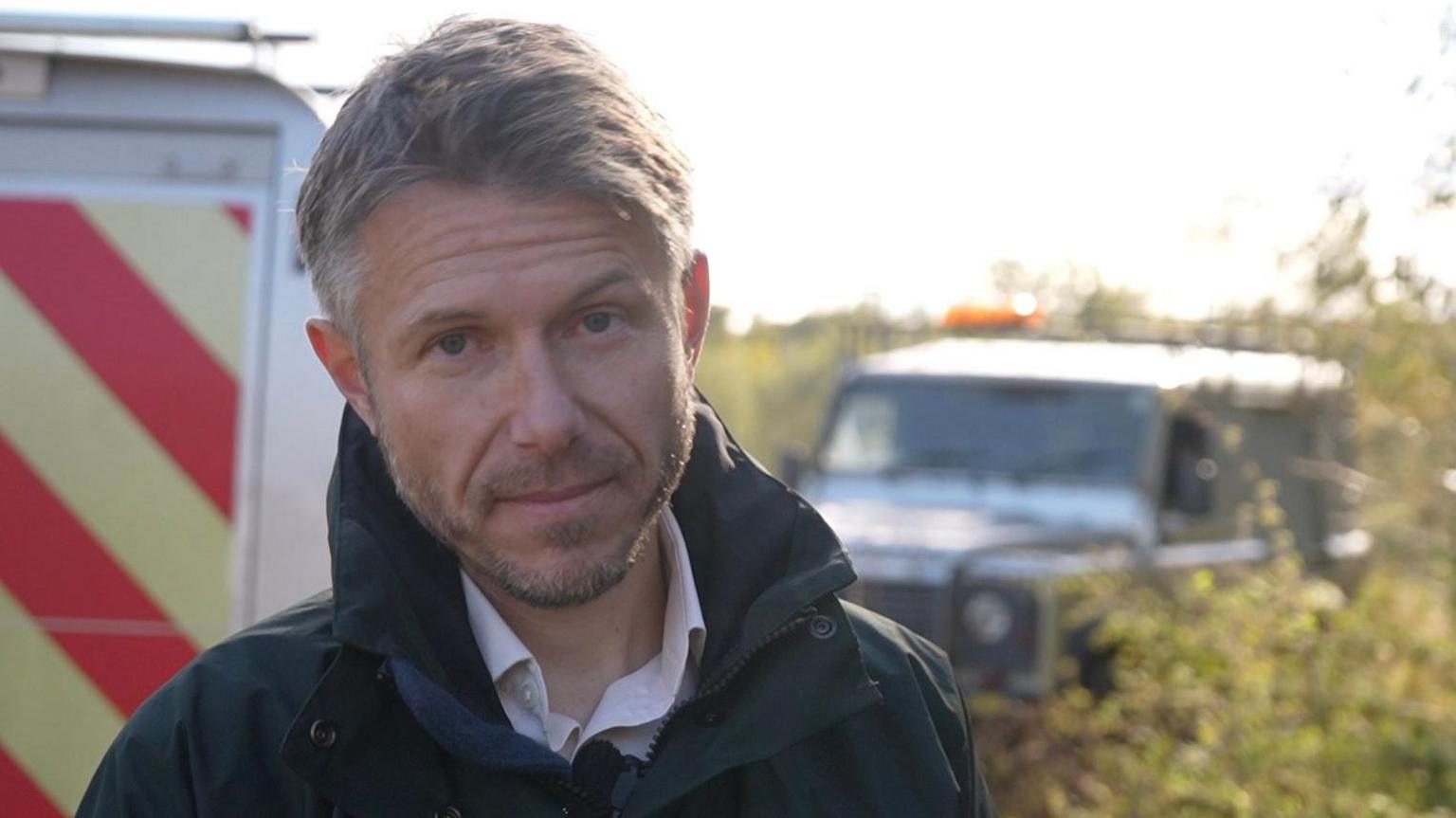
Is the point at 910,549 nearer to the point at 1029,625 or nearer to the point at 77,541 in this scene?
the point at 1029,625

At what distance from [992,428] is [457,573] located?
7365 millimetres

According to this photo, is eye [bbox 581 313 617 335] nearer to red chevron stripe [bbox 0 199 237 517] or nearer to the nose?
the nose

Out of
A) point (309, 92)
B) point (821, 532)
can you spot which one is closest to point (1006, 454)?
point (309, 92)

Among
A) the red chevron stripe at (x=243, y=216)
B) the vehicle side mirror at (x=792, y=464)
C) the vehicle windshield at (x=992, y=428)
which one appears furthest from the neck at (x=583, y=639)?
the vehicle windshield at (x=992, y=428)

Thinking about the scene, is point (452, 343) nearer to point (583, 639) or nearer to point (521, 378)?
point (521, 378)

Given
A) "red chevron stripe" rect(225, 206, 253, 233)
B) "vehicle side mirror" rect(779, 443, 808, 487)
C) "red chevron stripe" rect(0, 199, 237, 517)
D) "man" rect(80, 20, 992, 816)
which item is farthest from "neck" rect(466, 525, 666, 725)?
"vehicle side mirror" rect(779, 443, 808, 487)

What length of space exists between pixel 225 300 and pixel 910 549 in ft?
17.6

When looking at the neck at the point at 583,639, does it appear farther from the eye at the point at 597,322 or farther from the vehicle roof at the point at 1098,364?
the vehicle roof at the point at 1098,364

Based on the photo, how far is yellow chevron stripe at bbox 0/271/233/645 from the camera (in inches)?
122

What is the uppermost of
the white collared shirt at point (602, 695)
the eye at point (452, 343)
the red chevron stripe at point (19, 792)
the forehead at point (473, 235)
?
the forehead at point (473, 235)

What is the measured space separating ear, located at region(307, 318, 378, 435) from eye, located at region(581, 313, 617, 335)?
26 cm

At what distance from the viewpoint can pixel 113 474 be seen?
10.2 feet

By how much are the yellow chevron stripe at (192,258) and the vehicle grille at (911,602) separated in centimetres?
505

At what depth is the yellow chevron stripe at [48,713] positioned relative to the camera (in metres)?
3.08
